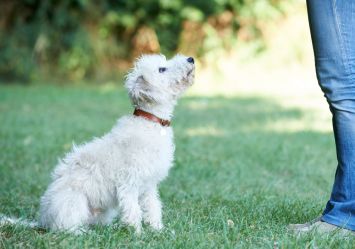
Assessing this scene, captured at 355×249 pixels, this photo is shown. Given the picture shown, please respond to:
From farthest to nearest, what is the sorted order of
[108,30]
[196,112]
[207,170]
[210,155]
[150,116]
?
[108,30] → [196,112] → [210,155] → [207,170] → [150,116]

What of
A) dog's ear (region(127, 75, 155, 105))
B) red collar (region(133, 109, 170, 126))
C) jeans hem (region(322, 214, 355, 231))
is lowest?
jeans hem (region(322, 214, 355, 231))

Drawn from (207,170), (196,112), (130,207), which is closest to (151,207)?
(130,207)

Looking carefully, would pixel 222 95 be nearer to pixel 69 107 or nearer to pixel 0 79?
pixel 69 107

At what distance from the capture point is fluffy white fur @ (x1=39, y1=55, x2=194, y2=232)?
3.89m

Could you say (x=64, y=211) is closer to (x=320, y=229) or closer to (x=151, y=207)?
(x=151, y=207)

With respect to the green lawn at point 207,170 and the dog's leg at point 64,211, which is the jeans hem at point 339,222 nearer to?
the green lawn at point 207,170

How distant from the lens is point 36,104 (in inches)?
486

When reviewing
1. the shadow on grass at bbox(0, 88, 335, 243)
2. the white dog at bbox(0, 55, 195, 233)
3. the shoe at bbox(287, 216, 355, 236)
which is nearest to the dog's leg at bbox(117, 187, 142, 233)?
the white dog at bbox(0, 55, 195, 233)

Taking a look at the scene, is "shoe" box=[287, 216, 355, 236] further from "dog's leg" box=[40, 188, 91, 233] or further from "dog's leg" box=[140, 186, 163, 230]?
"dog's leg" box=[40, 188, 91, 233]

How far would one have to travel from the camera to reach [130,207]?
387cm

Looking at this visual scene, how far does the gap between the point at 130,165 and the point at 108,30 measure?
15327mm

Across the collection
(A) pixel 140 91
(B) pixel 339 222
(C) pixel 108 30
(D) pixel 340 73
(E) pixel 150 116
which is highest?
(C) pixel 108 30

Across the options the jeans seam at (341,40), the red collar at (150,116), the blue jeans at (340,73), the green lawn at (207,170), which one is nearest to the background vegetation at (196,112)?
the green lawn at (207,170)

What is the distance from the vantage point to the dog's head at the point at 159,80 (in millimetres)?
4031
